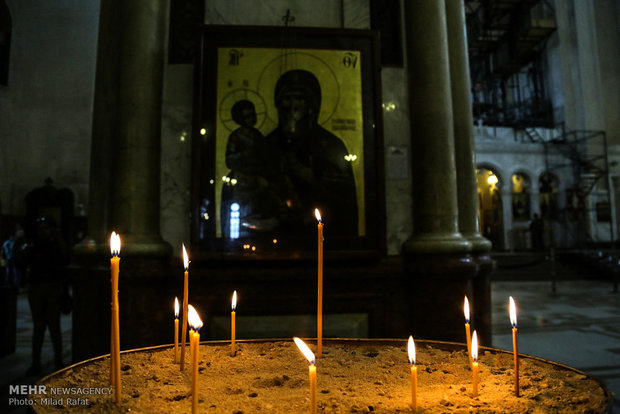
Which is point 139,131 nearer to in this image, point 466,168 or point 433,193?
point 433,193

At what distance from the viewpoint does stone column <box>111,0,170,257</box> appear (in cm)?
292

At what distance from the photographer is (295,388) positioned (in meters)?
1.05

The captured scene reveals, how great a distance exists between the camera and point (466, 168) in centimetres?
336

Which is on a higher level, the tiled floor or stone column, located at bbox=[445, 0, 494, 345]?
stone column, located at bbox=[445, 0, 494, 345]

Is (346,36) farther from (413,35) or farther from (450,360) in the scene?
(450,360)

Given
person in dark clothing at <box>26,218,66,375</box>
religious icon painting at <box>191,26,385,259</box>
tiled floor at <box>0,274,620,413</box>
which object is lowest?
tiled floor at <box>0,274,620,413</box>

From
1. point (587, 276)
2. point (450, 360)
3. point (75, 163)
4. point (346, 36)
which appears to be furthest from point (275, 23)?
point (587, 276)

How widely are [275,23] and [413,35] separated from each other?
1.04 m

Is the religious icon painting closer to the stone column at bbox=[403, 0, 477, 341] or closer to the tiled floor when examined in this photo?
the stone column at bbox=[403, 0, 477, 341]

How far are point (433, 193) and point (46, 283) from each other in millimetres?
3583

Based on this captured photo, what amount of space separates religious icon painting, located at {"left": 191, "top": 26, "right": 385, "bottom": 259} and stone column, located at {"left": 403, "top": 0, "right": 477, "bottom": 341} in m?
0.33

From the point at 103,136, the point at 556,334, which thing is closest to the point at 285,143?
the point at 103,136

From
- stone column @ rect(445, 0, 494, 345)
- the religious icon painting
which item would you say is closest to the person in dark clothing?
the religious icon painting

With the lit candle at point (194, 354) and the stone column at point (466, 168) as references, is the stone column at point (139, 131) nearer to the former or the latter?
the lit candle at point (194, 354)
